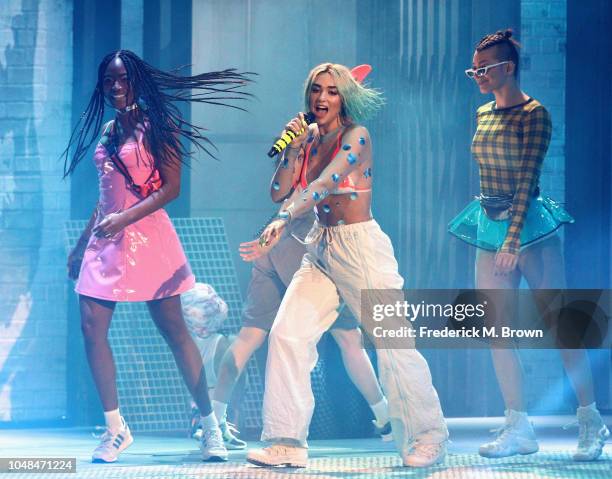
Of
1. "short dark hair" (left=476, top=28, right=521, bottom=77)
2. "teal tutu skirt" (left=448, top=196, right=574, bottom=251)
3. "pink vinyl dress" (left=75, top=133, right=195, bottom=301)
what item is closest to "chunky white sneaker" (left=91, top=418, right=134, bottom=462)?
"pink vinyl dress" (left=75, top=133, right=195, bottom=301)

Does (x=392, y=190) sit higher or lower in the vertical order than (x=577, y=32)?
lower

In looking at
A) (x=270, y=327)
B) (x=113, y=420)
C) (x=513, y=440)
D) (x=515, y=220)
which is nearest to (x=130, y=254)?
(x=113, y=420)

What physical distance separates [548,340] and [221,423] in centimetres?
206

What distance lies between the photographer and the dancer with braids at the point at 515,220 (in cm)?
500

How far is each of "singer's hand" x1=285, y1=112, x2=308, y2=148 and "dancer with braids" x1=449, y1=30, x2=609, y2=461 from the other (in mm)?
834

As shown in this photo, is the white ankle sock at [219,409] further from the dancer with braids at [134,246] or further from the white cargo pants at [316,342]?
the white cargo pants at [316,342]

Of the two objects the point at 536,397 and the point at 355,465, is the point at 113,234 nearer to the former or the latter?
the point at 355,465

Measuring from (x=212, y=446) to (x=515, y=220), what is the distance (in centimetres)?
149

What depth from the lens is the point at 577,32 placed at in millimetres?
6625

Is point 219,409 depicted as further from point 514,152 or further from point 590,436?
point 514,152

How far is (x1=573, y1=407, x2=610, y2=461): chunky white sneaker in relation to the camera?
495 cm

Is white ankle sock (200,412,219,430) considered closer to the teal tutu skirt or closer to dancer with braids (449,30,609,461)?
dancer with braids (449,30,609,461)

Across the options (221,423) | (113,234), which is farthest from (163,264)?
(221,423)

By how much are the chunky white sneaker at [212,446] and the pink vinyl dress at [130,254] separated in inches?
22.8
